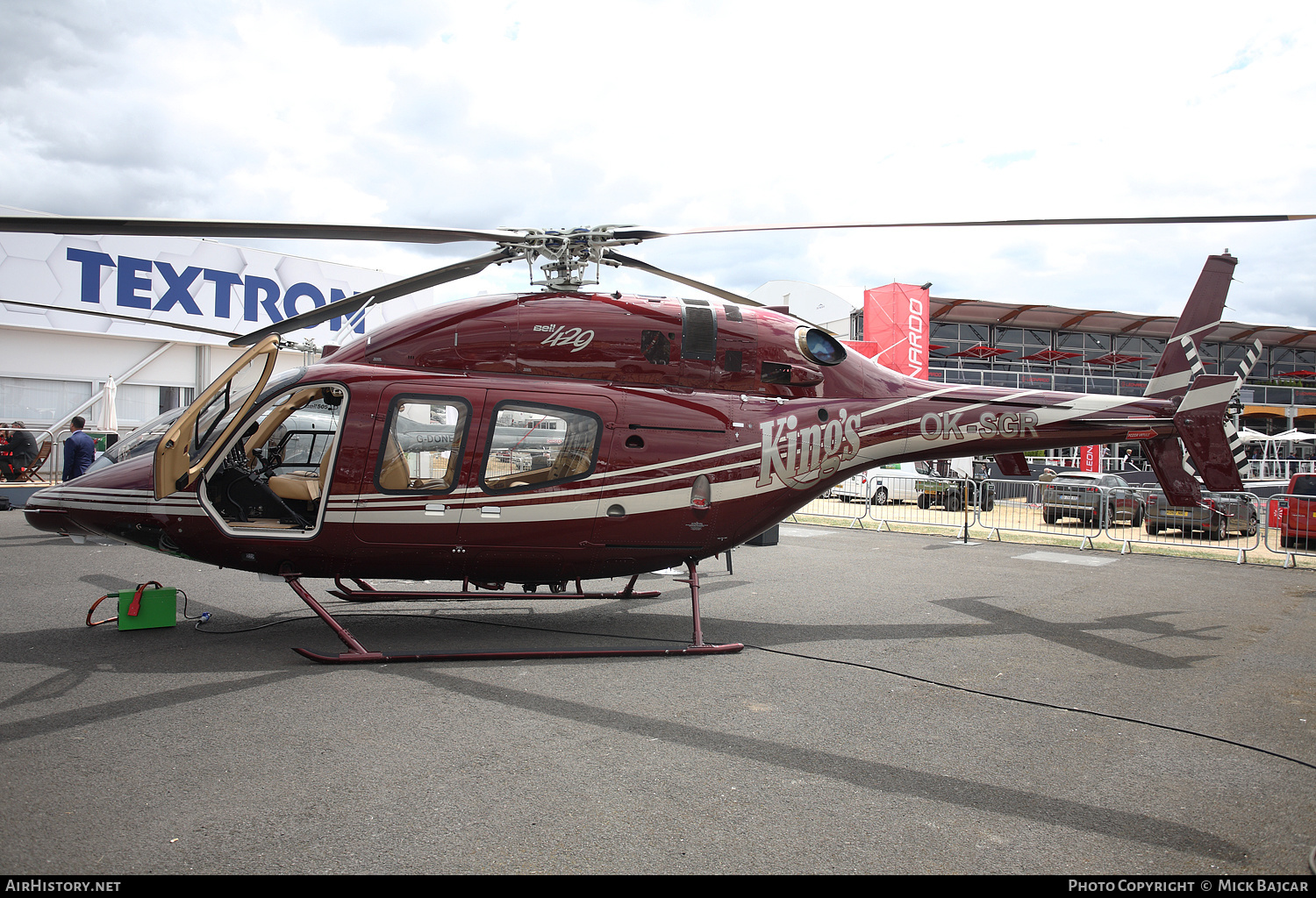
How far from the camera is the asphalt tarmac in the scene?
3.35 metres

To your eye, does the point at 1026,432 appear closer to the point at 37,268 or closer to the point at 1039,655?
the point at 1039,655

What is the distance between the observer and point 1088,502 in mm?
16578

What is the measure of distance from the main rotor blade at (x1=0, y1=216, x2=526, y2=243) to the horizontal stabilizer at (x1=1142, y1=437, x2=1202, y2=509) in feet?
24.9

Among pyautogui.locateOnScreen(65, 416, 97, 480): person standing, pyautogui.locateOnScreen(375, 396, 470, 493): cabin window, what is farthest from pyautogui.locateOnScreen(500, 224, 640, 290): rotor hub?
pyautogui.locateOnScreen(65, 416, 97, 480): person standing

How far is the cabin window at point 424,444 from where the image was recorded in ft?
21.4

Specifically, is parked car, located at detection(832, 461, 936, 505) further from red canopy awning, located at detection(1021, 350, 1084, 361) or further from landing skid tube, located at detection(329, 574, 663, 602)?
red canopy awning, located at detection(1021, 350, 1084, 361)

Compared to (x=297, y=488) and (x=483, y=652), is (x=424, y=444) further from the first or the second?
(x=483, y=652)

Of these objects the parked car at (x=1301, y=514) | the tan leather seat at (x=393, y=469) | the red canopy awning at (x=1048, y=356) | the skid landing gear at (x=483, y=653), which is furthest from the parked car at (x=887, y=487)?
the red canopy awning at (x=1048, y=356)

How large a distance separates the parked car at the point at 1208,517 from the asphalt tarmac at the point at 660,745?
25.7ft

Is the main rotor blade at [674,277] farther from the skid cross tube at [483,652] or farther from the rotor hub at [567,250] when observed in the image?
the skid cross tube at [483,652]

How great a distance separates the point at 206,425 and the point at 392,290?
2006 millimetres
